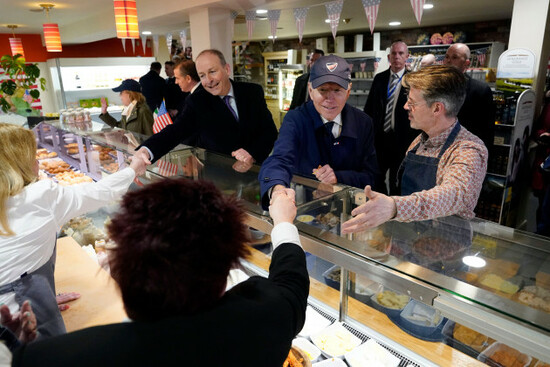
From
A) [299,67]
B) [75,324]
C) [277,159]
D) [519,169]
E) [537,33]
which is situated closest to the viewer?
[75,324]

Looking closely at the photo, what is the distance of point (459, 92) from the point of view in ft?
6.00

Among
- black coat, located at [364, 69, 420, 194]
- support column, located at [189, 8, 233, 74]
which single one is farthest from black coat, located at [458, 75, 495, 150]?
support column, located at [189, 8, 233, 74]

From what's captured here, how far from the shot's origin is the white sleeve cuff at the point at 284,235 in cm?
110

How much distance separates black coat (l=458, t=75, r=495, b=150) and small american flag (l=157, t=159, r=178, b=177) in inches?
109

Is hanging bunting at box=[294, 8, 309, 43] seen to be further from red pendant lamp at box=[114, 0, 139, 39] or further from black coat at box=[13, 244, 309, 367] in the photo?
black coat at box=[13, 244, 309, 367]

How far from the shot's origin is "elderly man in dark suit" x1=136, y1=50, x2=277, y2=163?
2.94 meters

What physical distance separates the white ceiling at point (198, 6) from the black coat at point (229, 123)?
2957 millimetres

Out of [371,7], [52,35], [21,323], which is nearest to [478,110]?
[371,7]

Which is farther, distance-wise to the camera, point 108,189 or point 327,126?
point 327,126

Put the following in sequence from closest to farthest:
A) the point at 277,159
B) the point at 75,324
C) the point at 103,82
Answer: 1. the point at 75,324
2. the point at 277,159
3. the point at 103,82

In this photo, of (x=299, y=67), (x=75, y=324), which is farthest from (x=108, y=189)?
(x=299, y=67)

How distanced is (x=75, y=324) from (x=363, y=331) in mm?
1370

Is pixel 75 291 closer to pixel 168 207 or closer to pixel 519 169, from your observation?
pixel 168 207

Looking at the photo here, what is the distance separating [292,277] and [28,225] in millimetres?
1276
